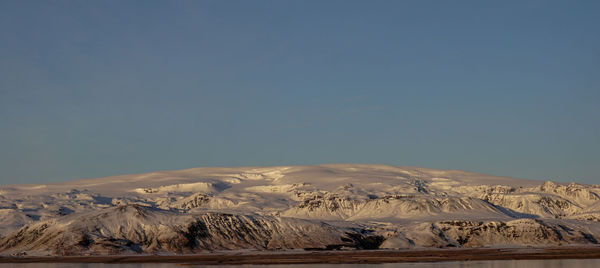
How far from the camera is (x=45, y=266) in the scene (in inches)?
5344

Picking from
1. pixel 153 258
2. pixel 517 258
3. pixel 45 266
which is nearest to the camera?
pixel 45 266

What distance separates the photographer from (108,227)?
198750 mm

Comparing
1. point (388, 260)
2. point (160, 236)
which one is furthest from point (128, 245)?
point (388, 260)

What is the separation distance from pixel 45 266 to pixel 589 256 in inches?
4073

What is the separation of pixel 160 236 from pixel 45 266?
60.3m

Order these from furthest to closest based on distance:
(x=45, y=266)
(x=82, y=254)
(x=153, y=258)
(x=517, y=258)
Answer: (x=82, y=254), (x=153, y=258), (x=517, y=258), (x=45, y=266)

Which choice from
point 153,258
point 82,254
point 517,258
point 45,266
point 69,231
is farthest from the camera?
point 69,231

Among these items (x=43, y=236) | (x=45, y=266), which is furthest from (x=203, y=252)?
(x=45, y=266)

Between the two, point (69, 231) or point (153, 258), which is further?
point (69, 231)

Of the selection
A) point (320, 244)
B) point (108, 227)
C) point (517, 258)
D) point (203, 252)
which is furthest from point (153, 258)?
point (517, 258)

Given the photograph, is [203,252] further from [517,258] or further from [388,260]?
[517,258]

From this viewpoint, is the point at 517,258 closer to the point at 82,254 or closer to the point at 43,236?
the point at 82,254

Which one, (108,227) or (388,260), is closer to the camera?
(388,260)

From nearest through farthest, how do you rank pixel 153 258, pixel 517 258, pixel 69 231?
pixel 517 258 → pixel 153 258 → pixel 69 231
